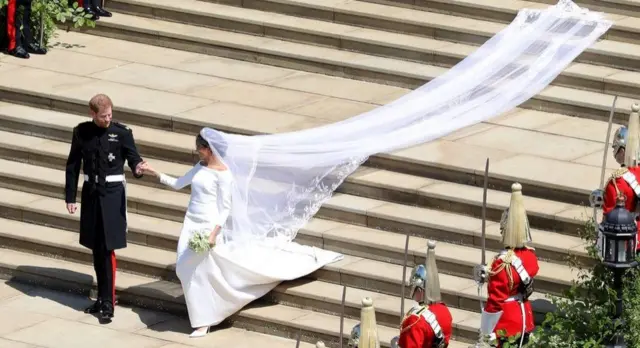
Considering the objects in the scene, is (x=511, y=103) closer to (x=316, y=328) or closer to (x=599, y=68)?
(x=599, y=68)

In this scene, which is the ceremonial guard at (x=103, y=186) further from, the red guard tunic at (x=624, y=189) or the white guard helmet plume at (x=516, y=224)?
the red guard tunic at (x=624, y=189)

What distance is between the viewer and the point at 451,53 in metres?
17.8

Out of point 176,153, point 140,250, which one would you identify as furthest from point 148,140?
point 140,250

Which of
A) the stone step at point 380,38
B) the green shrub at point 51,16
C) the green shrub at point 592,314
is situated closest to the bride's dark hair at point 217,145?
the green shrub at point 592,314

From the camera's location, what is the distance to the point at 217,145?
13.8 meters

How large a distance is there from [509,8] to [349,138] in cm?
345

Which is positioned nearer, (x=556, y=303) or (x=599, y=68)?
(x=556, y=303)

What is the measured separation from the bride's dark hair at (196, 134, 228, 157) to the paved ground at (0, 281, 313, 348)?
4.47ft

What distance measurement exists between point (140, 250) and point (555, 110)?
417 cm

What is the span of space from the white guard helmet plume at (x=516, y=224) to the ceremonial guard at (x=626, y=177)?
35.0 inches

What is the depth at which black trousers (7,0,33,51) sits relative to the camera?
18594mm

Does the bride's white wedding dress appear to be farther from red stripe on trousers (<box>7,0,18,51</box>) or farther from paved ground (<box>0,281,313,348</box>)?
red stripe on trousers (<box>7,0,18,51</box>)

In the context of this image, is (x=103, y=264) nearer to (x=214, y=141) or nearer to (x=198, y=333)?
(x=198, y=333)

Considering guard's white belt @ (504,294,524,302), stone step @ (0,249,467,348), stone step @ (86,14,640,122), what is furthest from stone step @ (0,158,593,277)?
stone step @ (86,14,640,122)
